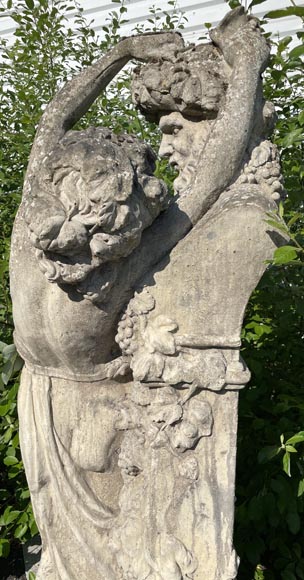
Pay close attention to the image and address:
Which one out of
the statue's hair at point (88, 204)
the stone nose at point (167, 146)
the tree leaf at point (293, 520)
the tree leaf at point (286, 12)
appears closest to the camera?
the tree leaf at point (286, 12)

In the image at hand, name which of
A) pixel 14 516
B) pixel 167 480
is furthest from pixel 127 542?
pixel 14 516

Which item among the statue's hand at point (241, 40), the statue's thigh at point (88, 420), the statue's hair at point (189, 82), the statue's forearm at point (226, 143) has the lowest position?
the statue's thigh at point (88, 420)

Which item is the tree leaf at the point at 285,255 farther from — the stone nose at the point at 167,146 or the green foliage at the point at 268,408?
the green foliage at the point at 268,408

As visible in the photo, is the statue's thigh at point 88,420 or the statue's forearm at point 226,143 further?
the statue's thigh at point 88,420

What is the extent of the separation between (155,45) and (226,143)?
13.1 inches

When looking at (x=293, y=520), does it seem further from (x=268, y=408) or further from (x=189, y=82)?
(x=189, y=82)

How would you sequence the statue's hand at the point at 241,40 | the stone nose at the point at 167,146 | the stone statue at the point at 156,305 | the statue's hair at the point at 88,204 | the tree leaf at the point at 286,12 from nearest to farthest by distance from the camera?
the tree leaf at the point at 286,12 < the statue's hair at the point at 88,204 < the stone statue at the point at 156,305 < the statue's hand at the point at 241,40 < the stone nose at the point at 167,146

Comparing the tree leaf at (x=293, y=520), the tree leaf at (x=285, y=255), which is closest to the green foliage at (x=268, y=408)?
the tree leaf at (x=293, y=520)

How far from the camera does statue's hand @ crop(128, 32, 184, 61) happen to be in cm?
139

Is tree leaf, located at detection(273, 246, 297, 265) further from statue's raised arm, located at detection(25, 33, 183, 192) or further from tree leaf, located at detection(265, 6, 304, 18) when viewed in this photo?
statue's raised arm, located at detection(25, 33, 183, 192)

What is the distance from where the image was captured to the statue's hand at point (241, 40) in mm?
1323

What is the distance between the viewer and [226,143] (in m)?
1.30

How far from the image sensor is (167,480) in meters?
1.31

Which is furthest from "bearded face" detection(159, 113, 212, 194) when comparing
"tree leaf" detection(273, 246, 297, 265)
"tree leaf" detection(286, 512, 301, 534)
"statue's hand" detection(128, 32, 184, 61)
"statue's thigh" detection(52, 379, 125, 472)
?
"tree leaf" detection(286, 512, 301, 534)
